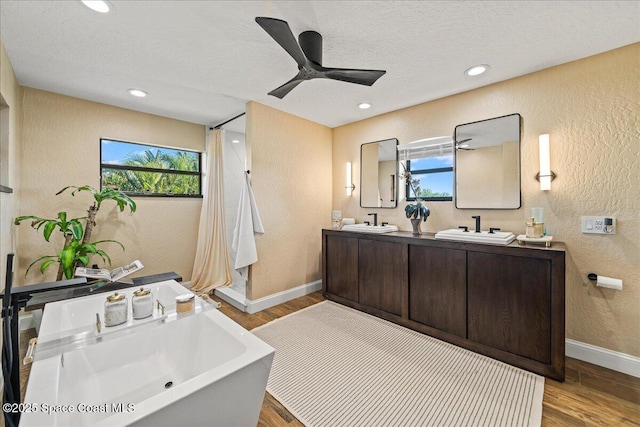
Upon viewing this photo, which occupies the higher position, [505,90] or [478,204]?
[505,90]

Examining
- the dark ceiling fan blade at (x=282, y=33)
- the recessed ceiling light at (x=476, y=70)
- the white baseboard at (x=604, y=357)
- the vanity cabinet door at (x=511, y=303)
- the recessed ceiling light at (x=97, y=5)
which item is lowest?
the white baseboard at (x=604, y=357)

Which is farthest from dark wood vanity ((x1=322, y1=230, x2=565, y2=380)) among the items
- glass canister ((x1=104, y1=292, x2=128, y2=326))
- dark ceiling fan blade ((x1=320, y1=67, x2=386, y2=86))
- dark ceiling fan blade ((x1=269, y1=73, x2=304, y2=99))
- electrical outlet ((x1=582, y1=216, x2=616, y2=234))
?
glass canister ((x1=104, y1=292, x2=128, y2=326))

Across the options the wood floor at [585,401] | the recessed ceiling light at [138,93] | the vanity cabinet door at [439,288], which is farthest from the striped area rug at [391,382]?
the recessed ceiling light at [138,93]

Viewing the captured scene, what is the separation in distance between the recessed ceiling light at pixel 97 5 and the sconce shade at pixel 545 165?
3.24 m

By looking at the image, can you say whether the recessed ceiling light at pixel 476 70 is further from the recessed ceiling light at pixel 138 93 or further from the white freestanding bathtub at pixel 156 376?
the recessed ceiling light at pixel 138 93

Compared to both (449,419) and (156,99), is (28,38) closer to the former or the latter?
(156,99)

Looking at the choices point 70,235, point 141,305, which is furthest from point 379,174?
point 70,235

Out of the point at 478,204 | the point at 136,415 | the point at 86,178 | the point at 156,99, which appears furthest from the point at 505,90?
the point at 86,178

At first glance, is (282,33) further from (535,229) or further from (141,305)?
(535,229)

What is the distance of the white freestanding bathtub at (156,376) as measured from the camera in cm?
84

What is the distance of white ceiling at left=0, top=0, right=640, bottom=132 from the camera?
158cm

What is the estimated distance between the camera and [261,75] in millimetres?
2379

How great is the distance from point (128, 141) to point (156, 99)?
2.38 feet

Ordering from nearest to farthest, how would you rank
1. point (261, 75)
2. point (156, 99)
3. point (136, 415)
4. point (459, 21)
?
point (136, 415) < point (459, 21) < point (261, 75) < point (156, 99)
